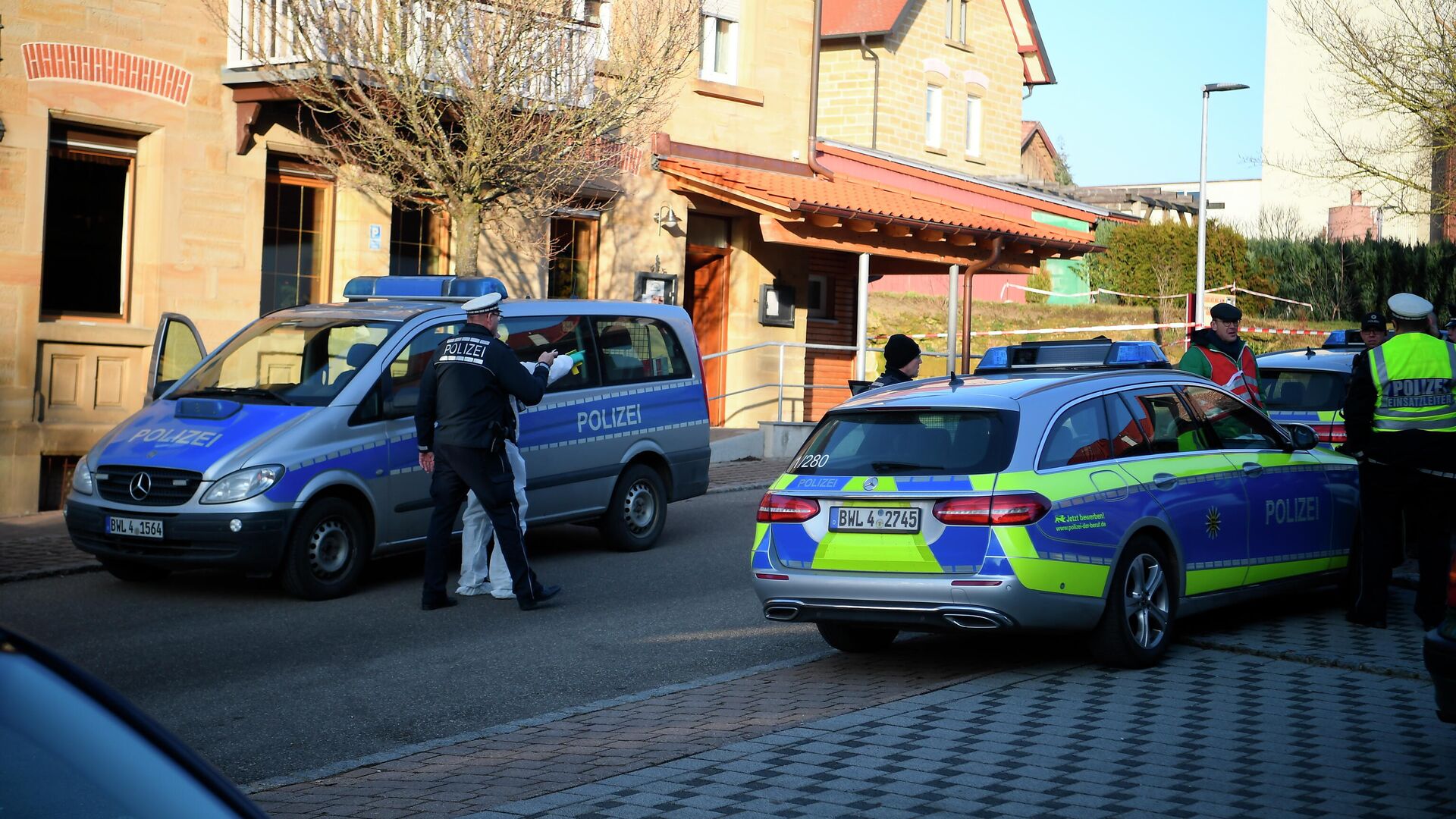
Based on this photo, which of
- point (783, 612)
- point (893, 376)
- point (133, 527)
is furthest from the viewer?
point (893, 376)

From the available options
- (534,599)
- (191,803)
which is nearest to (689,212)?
(534,599)

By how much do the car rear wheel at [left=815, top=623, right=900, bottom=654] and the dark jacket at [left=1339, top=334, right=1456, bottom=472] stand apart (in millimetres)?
2904

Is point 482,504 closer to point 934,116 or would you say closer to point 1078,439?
point 1078,439

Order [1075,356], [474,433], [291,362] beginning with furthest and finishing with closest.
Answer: [291,362], [474,433], [1075,356]

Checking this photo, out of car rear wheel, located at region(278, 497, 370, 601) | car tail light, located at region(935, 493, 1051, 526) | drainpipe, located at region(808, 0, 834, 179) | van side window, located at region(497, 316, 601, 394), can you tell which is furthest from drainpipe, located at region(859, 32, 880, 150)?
car tail light, located at region(935, 493, 1051, 526)

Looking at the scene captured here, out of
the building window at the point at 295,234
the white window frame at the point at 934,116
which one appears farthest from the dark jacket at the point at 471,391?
the white window frame at the point at 934,116

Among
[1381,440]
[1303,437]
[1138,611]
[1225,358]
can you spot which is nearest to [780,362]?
[1225,358]

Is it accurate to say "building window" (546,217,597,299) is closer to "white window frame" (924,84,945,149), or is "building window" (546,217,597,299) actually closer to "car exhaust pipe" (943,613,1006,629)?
"car exhaust pipe" (943,613,1006,629)

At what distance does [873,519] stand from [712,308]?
1517cm

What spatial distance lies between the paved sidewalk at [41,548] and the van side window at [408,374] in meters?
2.56

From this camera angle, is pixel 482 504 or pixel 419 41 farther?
pixel 419 41

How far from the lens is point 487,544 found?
10688mm

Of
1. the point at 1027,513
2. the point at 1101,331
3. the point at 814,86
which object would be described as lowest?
the point at 1027,513

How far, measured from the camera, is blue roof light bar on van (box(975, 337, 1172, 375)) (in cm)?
898
